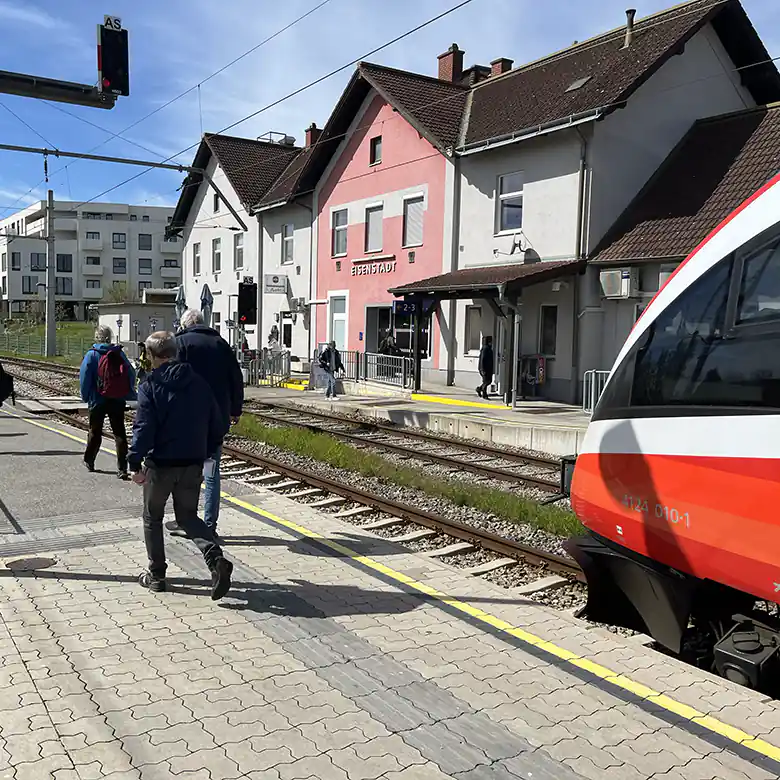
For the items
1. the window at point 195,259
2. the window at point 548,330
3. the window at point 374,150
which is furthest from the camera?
the window at point 195,259

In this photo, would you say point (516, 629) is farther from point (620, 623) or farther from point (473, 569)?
point (473, 569)

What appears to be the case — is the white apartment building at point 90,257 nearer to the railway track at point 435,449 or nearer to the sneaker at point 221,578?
the railway track at point 435,449

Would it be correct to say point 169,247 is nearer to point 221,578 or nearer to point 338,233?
point 338,233

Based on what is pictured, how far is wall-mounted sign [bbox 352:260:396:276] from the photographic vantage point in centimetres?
2494

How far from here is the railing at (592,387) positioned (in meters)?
16.1

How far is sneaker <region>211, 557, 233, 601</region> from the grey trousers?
0.17ft

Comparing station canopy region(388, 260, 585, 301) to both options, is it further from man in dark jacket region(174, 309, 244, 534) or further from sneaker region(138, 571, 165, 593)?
sneaker region(138, 571, 165, 593)

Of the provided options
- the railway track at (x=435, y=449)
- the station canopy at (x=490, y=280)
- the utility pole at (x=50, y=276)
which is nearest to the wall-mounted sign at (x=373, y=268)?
the station canopy at (x=490, y=280)

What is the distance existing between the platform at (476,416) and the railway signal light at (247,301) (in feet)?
7.31

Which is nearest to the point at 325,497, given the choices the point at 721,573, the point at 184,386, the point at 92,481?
the point at 92,481

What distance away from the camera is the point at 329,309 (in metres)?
28.2

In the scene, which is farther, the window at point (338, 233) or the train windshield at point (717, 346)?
the window at point (338, 233)

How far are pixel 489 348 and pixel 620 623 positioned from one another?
1554 cm

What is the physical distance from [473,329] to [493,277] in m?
3.21
